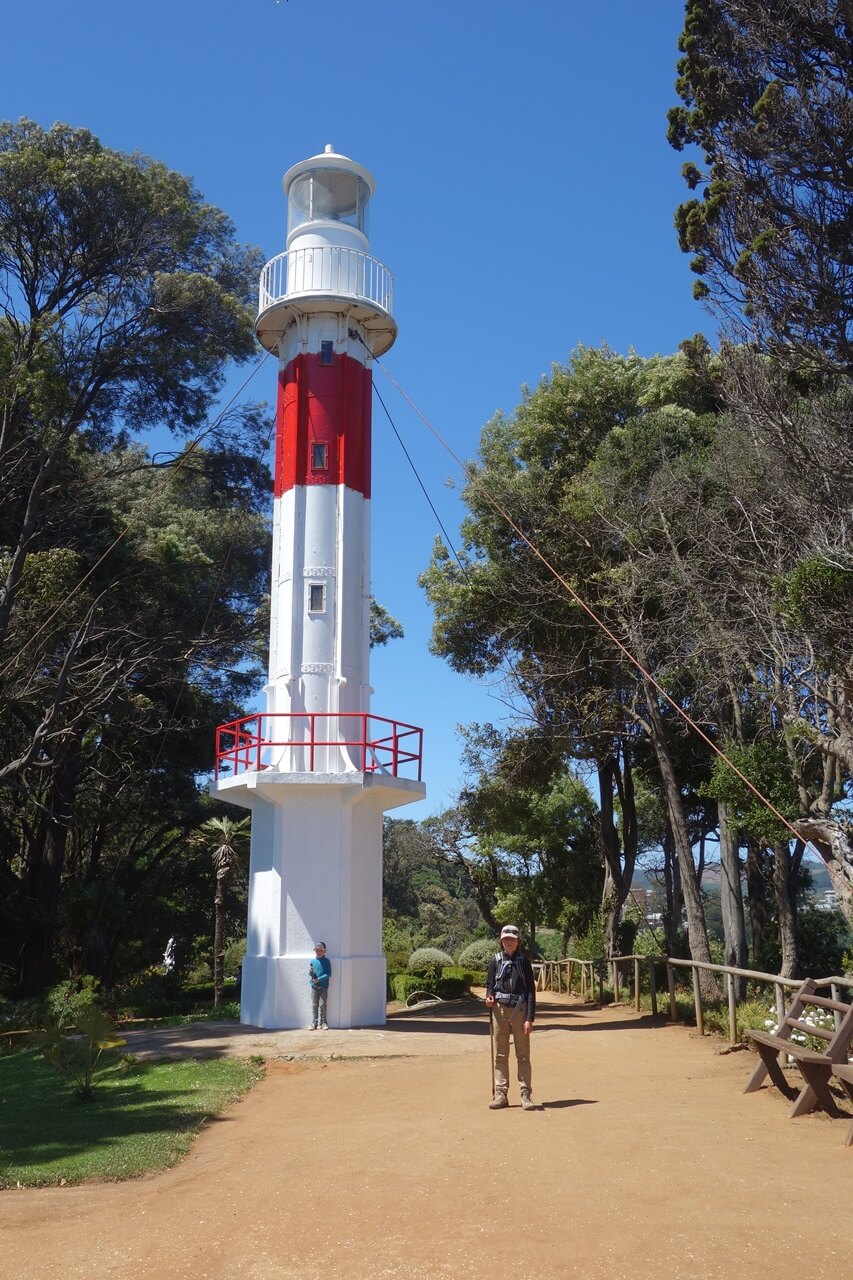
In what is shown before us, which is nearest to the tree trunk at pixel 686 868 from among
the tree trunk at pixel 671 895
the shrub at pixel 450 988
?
the tree trunk at pixel 671 895

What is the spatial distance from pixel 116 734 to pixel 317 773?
45.6 feet

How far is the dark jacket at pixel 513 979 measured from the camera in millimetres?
10039

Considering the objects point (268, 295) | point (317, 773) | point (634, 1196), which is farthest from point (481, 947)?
point (634, 1196)

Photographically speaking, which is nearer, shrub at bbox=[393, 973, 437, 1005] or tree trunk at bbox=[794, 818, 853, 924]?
tree trunk at bbox=[794, 818, 853, 924]

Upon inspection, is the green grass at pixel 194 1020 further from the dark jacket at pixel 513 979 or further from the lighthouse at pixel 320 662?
the dark jacket at pixel 513 979

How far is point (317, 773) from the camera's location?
1759 centimetres

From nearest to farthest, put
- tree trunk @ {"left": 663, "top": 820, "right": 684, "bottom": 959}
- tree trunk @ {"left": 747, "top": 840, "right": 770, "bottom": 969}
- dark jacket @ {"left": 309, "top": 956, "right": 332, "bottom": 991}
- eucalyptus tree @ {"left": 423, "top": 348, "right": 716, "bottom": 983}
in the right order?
dark jacket @ {"left": 309, "top": 956, "right": 332, "bottom": 991} < eucalyptus tree @ {"left": 423, "top": 348, "right": 716, "bottom": 983} < tree trunk @ {"left": 747, "top": 840, "right": 770, "bottom": 969} < tree trunk @ {"left": 663, "top": 820, "right": 684, "bottom": 959}

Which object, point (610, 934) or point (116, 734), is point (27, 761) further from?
point (610, 934)

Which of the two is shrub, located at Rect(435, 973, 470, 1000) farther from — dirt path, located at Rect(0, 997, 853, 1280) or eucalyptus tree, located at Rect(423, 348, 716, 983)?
dirt path, located at Rect(0, 997, 853, 1280)

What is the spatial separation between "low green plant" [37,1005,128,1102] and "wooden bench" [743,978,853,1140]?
6.96 meters

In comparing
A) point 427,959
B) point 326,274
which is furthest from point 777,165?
point 427,959

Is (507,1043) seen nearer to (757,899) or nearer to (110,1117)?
(110,1117)

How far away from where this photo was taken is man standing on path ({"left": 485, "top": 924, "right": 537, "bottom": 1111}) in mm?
9852

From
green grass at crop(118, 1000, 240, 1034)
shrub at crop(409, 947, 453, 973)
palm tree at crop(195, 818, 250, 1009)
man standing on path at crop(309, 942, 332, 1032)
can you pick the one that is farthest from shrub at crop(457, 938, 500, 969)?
man standing on path at crop(309, 942, 332, 1032)
